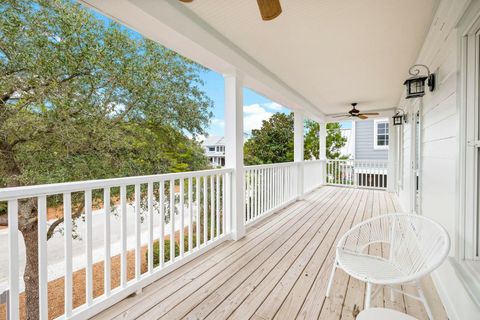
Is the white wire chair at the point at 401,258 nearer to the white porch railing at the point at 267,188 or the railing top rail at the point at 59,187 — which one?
the railing top rail at the point at 59,187

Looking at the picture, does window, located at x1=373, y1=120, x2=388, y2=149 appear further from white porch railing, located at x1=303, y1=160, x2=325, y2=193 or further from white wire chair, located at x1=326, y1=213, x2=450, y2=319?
white wire chair, located at x1=326, y1=213, x2=450, y2=319

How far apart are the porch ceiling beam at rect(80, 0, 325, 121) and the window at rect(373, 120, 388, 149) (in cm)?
756

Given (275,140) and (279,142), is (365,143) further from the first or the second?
(275,140)

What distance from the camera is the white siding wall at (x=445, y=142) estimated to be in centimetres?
161

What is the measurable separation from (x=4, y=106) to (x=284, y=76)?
12.9 feet

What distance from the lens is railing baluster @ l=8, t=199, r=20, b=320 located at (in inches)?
49.5

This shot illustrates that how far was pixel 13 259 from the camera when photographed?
1270 mm

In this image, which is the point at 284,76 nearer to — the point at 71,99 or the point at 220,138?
the point at 71,99

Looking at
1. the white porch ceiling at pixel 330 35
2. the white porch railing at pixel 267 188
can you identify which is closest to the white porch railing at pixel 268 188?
the white porch railing at pixel 267 188

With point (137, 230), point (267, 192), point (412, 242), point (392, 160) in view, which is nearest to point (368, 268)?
point (412, 242)

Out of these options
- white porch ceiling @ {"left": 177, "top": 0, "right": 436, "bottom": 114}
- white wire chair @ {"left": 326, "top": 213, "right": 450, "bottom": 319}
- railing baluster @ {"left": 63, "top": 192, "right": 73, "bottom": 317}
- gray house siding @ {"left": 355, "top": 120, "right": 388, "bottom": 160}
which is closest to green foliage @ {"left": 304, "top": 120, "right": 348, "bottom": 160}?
gray house siding @ {"left": 355, "top": 120, "right": 388, "bottom": 160}

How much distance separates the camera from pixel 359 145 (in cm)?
991

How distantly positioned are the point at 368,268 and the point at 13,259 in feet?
7.01

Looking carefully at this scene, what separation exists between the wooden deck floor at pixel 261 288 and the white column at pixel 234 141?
30 cm
